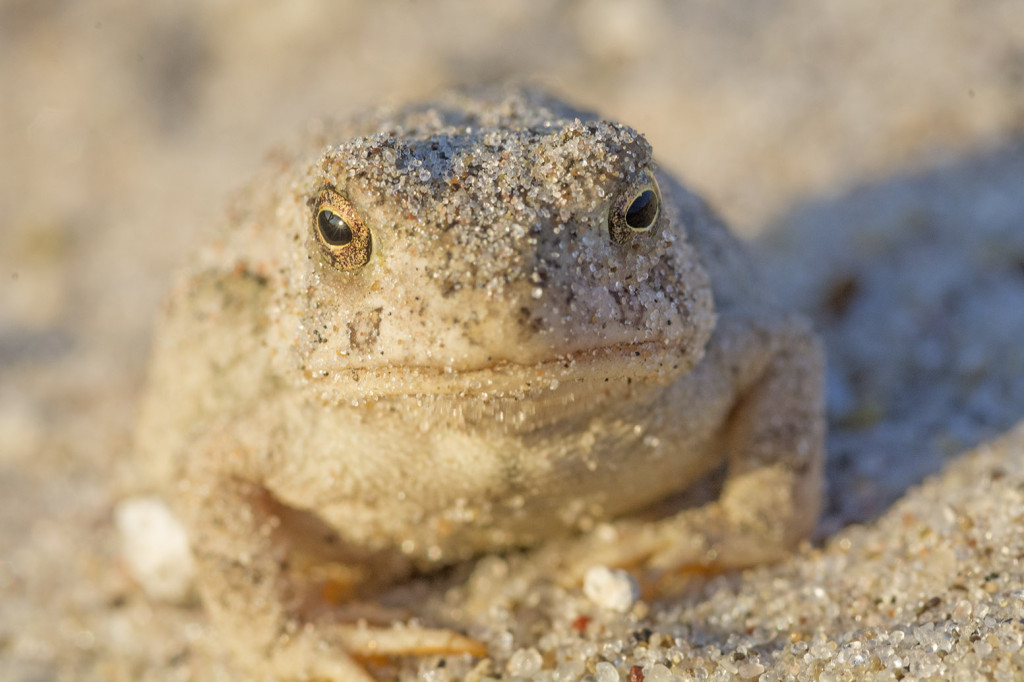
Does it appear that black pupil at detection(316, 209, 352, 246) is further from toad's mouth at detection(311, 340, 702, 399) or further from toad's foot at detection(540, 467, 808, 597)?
toad's foot at detection(540, 467, 808, 597)

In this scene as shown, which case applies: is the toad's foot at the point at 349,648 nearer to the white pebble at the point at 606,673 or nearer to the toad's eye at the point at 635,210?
the white pebble at the point at 606,673

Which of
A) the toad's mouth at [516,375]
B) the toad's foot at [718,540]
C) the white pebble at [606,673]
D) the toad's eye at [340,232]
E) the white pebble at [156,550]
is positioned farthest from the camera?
the white pebble at [156,550]

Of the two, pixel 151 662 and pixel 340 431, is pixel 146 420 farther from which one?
→ pixel 340 431

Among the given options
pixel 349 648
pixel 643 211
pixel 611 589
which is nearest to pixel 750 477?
pixel 611 589

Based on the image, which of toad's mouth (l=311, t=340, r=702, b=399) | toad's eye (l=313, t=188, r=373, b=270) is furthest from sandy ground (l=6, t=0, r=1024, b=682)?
toad's eye (l=313, t=188, r=373, b=270)

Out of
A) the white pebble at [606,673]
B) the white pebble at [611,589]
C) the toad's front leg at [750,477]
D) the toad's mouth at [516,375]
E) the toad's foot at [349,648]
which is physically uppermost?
the toad's front leg at [750,477]

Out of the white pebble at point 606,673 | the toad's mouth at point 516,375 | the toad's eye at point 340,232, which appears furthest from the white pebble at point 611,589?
the toad's eye at point 340,232

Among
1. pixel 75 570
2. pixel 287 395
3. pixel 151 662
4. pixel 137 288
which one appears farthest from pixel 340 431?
pixel 137 288
